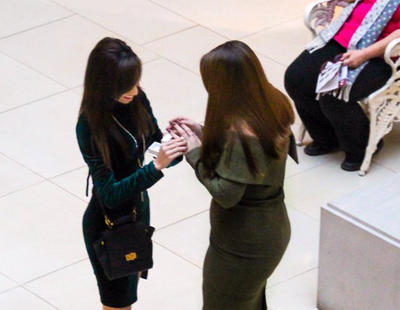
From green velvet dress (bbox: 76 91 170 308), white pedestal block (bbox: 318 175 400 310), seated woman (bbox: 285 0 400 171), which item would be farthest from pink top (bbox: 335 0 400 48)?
green velvet dress (bbox: 76 91 170 308)

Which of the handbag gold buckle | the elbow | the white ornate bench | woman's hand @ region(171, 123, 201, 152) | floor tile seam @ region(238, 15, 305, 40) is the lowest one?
floor tile seam @ region(238, 15, 305, 40)

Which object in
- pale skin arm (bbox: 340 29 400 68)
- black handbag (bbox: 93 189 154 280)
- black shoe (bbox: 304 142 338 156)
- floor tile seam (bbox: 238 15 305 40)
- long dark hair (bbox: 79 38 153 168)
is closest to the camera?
long dark hair (bbox: 79 38 153 168)

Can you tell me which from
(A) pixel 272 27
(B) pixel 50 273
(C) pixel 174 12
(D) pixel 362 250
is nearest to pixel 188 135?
(D) pixel 362 250

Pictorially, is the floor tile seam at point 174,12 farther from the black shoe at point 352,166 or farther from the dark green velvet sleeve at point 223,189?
the dark green velvet sleeve at point 223,189

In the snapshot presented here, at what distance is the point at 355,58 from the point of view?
659 centimetres

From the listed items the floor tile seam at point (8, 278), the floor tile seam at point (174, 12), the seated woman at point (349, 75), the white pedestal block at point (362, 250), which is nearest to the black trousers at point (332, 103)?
the seated woman at point (349, 75)

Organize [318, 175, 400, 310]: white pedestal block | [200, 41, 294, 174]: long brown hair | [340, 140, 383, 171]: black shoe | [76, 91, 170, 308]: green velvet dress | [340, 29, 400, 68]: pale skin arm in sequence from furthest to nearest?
[340, 140, 383, 171]: black shoe
[340, 29, 400, 68]: pale skin arm
[318, 175, 400, 310]: white pedestal block
[76, 91, 170, 308]: green velvet dress
[200, 41, 294, 174]: long brown hair

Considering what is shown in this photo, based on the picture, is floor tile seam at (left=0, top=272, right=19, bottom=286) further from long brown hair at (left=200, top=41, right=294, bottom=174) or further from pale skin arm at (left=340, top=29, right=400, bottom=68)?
pale skin arm at (left=340, top=29, right=400, bottom=68)

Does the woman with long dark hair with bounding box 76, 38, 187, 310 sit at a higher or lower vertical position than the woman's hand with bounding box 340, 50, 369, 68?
higher

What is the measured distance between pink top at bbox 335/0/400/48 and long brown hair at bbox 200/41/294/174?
257 cm

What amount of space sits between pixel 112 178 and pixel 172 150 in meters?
0.28

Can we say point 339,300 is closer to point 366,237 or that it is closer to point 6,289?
point 366,237

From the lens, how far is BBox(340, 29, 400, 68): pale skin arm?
6.56 meters

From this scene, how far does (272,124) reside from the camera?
4.20m
